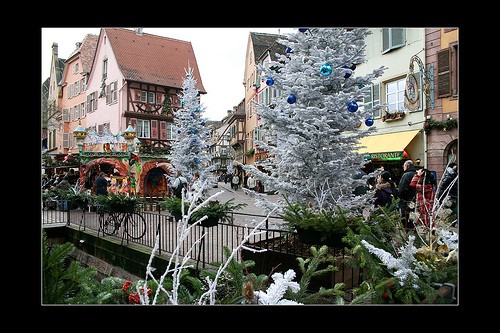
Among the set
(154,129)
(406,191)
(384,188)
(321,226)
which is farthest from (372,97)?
(154,129)

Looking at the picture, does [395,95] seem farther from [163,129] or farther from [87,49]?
[87,49]

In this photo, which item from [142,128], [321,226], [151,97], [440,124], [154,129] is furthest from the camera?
[154,129]

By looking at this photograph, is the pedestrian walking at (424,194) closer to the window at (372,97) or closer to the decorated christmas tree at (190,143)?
the window at (372,97)

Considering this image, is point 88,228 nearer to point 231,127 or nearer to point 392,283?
point 231,127

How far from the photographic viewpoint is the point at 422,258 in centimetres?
184

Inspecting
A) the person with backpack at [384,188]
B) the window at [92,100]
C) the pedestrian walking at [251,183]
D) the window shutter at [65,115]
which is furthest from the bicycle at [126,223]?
the person with backpack at [384,188]

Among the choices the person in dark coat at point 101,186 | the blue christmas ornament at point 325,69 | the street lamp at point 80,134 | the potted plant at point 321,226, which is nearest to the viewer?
the potted plant at point 321,226

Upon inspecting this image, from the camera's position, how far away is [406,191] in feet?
9.36

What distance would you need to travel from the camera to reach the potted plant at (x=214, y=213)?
2861 millimetres

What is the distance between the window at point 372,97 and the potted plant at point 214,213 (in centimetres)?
182

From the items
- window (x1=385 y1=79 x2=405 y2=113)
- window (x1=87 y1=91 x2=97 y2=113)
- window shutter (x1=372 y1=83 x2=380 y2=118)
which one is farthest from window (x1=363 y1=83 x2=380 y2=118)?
window (x1=87 y1=91 x2=97 y2=113)

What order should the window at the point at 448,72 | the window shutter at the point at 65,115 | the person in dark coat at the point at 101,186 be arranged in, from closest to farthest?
the window at the point at 448,72 < the window shutter at the point at 65,115 < the person in dark coat at the point at 101,186

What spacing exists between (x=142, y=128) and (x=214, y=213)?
0.99 m
